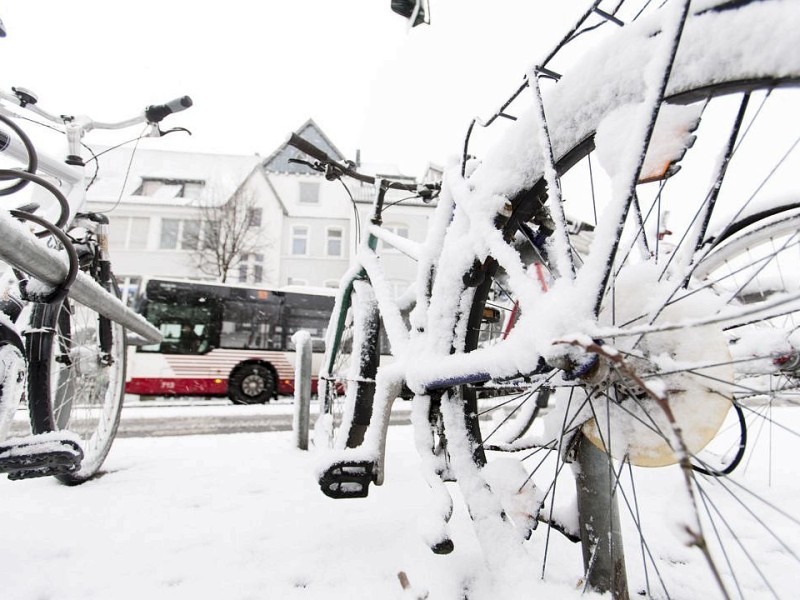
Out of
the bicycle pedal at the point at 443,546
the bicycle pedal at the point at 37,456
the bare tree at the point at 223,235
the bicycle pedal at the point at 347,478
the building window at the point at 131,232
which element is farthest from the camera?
the building window at the point at 131,232

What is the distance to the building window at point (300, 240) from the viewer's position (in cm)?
2039

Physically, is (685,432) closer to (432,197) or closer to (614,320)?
(614,320)

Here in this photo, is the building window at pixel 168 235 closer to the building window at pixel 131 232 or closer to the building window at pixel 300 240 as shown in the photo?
the building window at pixel 131 232

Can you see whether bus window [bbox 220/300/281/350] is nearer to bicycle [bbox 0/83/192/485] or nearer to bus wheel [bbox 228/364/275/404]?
bus wheel [bbox 228/364/275/404]

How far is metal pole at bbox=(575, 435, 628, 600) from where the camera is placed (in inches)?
42.3

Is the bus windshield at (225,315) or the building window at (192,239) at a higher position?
the building window at (192,239)

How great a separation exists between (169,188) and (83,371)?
22.1 m

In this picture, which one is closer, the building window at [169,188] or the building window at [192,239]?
the building window at [192,239]

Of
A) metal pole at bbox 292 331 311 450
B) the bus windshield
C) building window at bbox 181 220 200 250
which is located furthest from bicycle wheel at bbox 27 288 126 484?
building window at bbox 181 220 200 250

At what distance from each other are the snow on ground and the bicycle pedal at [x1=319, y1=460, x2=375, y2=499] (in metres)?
0.18

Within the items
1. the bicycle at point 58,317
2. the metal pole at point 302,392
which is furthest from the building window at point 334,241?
the bicycle at point 58,317

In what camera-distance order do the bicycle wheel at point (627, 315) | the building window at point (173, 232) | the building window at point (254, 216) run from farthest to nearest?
1. the building window at point (173, 232)
2. the building window at point (254, 216)
3. the bicycle wheel at point (627, 315)

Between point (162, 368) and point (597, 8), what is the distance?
33.4ft

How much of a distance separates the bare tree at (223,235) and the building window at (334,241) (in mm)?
3940
